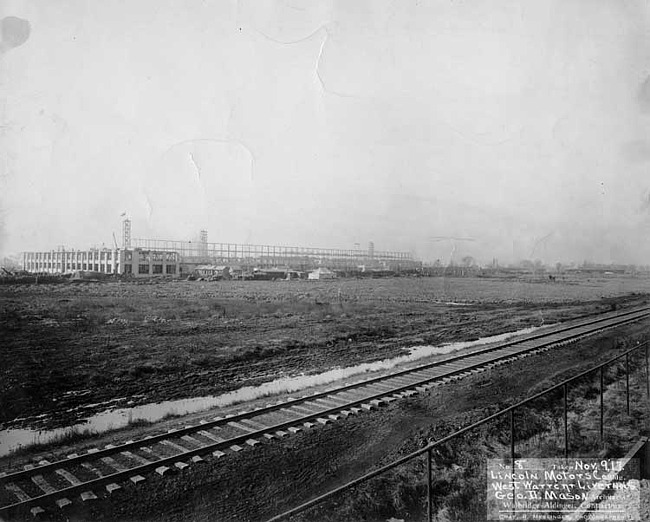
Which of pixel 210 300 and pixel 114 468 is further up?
pixel 210 300

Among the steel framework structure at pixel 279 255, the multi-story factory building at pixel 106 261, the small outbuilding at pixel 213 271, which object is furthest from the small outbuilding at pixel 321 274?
the multi-story factory building at pixel 106 261

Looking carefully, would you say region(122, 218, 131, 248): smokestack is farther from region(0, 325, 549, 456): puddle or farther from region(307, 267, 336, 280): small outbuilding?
region(307, 267, 336, 280): small outbuilding

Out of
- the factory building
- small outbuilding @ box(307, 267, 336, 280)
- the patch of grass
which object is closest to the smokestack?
the factory building

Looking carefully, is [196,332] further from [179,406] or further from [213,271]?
[179,406]

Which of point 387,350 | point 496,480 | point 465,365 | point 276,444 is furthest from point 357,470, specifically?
point 387,350

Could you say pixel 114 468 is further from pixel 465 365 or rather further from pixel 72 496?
pixel 465 365

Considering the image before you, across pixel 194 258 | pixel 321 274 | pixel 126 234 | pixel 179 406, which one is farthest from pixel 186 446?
pixel 321 274
